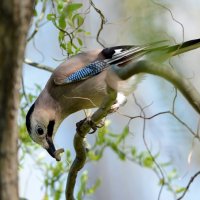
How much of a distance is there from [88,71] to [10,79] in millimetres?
2633

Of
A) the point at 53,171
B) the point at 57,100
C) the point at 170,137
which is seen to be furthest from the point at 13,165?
the point at 57,100

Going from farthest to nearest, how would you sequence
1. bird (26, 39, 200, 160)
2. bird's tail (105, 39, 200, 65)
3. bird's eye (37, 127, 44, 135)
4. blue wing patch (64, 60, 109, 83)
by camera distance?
bird's eye (37, 127, 44, 135)
blue wing patch (64, 60, 109, 83)
bird (26, 39, 200, 160)
bird's tail (105, 39, 200, 65)

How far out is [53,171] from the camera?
12.3 feet

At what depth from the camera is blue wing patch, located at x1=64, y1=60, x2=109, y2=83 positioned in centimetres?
384

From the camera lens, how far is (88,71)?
3883 mm

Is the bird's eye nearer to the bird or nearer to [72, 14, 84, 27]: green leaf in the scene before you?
the bird

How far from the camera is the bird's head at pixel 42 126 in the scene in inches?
154

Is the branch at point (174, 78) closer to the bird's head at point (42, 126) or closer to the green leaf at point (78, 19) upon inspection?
the green leaf at point (78, 19)

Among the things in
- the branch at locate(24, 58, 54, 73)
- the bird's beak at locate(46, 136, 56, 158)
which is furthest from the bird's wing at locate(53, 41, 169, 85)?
the bird's beak at locate(46, 136, 56, 158)

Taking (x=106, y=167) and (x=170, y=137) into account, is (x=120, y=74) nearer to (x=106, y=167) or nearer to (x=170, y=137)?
(x=170, y=137)

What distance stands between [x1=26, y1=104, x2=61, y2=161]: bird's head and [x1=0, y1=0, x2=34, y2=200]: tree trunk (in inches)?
101

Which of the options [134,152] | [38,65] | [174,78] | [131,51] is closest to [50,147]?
[134,152]

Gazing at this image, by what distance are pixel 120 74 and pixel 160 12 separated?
320 mm

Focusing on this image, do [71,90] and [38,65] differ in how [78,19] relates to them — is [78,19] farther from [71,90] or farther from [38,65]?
[71,90]
